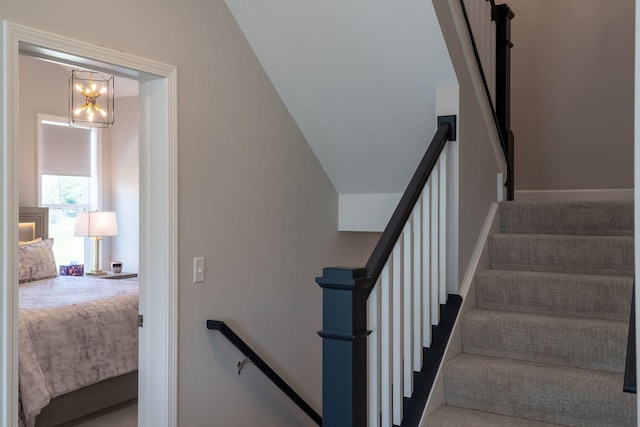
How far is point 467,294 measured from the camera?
2979 millimetres

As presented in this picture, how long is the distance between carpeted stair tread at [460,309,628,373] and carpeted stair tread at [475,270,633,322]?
0.06 m

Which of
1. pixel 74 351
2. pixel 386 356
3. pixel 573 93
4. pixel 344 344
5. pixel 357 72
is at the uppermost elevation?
pixel 573 93

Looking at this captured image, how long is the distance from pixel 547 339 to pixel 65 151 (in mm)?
5880

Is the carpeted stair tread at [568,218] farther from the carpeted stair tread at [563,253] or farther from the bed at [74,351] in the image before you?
the bed at [74,351]

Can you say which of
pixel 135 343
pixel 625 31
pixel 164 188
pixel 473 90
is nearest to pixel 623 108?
pixel 625 31

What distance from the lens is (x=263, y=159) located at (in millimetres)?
3482

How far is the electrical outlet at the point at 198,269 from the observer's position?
3.02 meters

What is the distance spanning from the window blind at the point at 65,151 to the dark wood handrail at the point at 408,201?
5.20 metres

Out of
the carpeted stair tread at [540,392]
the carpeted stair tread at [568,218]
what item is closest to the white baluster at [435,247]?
the carpeted stair tread at [540,392]

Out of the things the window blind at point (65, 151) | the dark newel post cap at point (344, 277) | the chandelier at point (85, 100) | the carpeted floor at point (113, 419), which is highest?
the chandelier at point (85, 100)

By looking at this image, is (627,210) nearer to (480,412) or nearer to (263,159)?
(480,412)

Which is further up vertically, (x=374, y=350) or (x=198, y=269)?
(x=198, y=269)

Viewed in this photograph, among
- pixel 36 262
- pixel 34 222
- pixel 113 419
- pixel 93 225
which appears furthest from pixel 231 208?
pixel 34 222

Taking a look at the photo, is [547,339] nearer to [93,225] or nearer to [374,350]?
[374,350]
